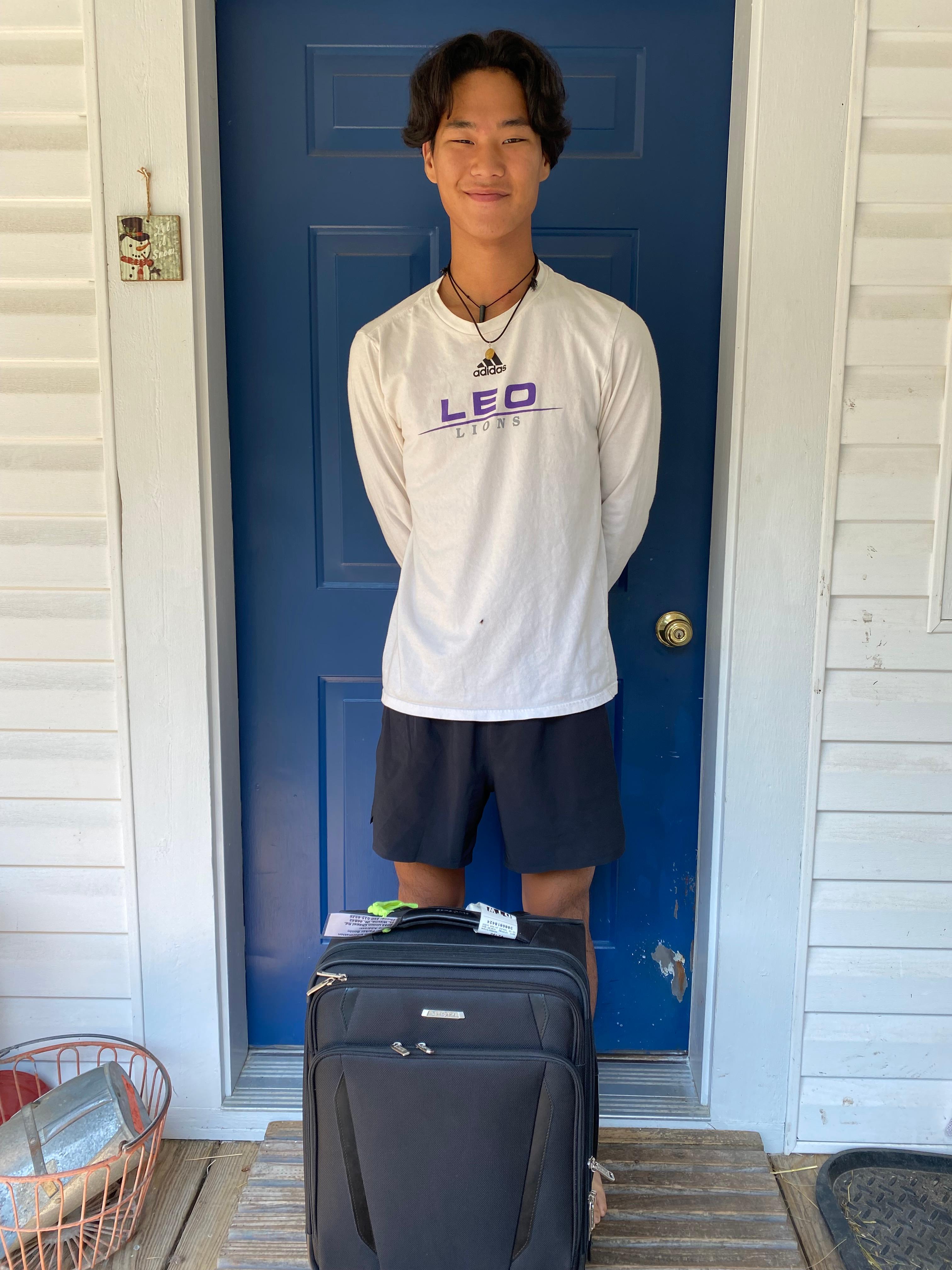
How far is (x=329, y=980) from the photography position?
1.43 metres

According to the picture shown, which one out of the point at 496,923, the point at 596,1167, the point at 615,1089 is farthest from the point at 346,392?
the point at 615,1089

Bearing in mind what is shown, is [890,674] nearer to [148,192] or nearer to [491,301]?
[491,301]

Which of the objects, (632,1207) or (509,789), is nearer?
(509,789)

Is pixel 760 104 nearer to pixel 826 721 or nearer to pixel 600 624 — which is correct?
pixel 600 624

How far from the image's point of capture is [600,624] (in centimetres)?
169

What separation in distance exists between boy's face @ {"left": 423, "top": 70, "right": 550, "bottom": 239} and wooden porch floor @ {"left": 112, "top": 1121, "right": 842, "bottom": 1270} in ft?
5.84

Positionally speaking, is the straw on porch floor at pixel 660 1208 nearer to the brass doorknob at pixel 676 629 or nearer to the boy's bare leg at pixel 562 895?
the boy's bare leg at pixel 562 895

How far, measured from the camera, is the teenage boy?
1.58m

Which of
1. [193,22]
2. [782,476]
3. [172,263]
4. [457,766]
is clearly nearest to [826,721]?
[782,476]

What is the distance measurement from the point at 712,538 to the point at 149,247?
4.08 feet

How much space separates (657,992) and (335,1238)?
37.7 inches

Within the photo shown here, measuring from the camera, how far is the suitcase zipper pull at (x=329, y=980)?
4.70 feet

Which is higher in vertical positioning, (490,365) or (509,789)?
(490,365)

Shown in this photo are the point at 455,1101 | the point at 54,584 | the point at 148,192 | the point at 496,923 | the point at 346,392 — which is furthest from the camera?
the point at 346,392
